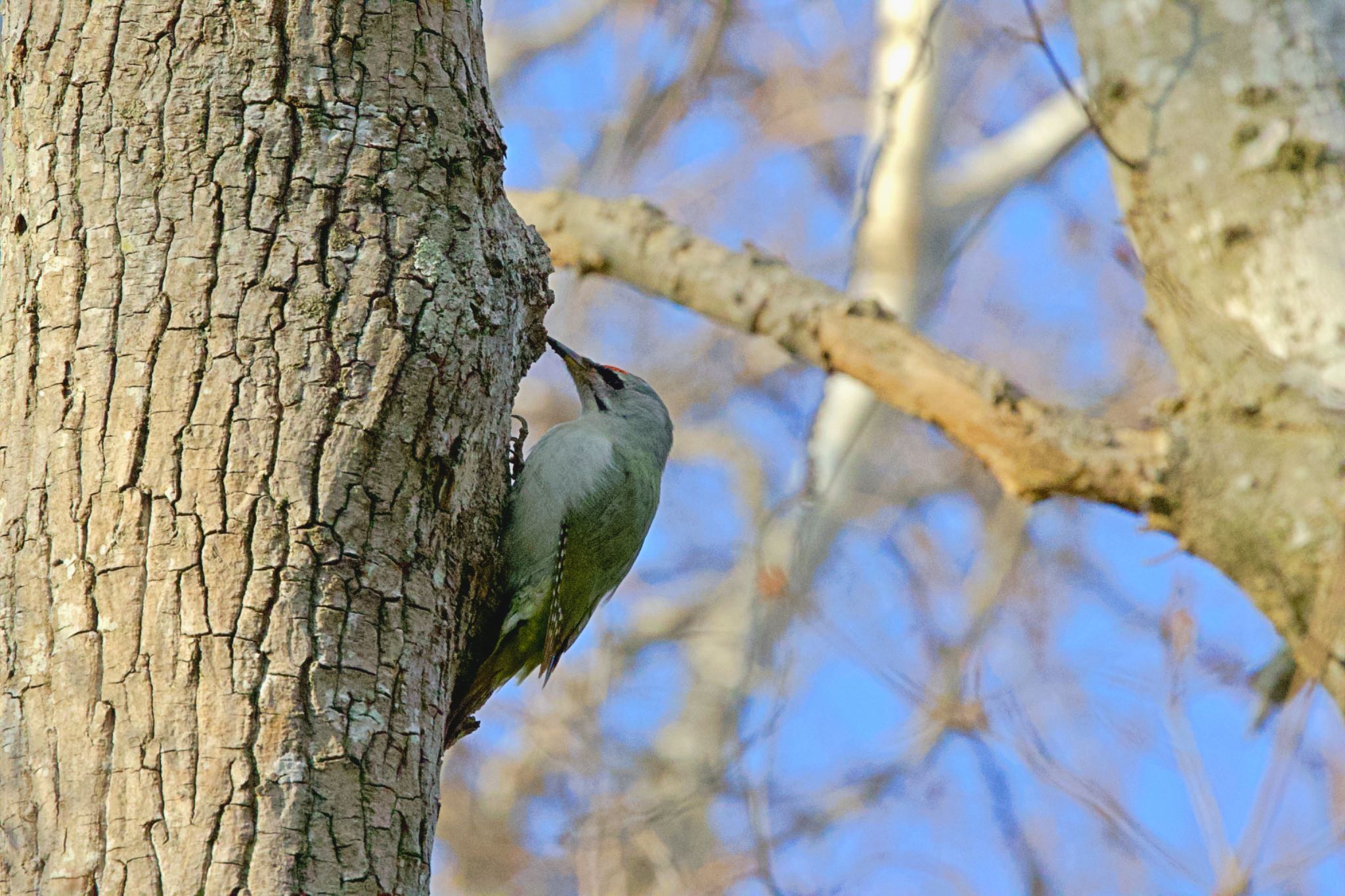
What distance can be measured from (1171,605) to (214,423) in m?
2.96

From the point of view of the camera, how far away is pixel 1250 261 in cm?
420

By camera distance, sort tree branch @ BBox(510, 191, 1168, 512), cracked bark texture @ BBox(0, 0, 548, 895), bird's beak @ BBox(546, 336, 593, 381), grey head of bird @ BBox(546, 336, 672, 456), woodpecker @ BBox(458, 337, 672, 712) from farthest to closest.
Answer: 1. bird's beak @ BBox(546, 336, 593, 381)
2. grey head of bird @ BBox(546, 336, 672, 456)
3. tree branch @ BBox(510, 191, 1168, 512)
4. woodpecker @ BBox(458, 337, 672, 712)
5. cracked bark texture @ BBox(0, 0, 548, 895)

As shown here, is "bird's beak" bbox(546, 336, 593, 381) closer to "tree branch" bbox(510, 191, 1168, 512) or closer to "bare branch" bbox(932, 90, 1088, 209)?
"tree branch" bbox(510, 191, 1168, 512)

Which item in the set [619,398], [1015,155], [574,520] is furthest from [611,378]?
[1015,155]

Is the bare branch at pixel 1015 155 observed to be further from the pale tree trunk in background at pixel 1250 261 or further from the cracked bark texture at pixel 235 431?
the cracked bark texture at pixel 235 431

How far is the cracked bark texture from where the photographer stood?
2258 mm

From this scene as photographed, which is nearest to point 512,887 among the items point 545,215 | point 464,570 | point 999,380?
point 545,215

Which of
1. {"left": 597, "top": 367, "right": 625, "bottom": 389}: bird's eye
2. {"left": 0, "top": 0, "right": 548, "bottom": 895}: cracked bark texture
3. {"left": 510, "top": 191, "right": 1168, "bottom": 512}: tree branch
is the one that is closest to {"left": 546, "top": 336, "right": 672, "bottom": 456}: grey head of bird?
{"left": 597, "top": 367, "right": 625, "bottom": 389}: bird's eye

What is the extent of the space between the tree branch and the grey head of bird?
405 millimetres

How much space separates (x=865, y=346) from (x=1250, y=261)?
4.36ft

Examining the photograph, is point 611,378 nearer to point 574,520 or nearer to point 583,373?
point 583,373

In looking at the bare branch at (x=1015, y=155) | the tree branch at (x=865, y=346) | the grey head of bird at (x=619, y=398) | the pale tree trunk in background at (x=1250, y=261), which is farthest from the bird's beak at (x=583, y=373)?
the bare branch at (x=1015, y=155)

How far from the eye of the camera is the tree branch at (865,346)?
4234 mm

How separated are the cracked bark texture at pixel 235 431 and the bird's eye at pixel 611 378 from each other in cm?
221
